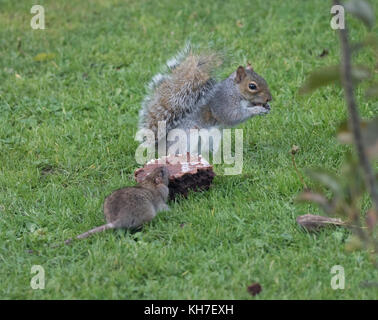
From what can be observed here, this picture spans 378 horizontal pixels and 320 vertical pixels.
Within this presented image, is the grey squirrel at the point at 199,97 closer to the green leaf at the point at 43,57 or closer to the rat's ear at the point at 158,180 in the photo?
the rat's ear at the point at 158,180

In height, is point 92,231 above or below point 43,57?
below

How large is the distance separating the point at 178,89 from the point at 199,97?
15 centimetres

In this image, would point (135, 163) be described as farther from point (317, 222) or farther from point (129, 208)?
point (317, 222)

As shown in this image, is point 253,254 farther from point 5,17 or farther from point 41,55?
point 5,17

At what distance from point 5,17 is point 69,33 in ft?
3.01

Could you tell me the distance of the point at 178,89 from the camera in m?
4.25

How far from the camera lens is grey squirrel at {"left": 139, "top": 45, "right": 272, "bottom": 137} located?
425 cm

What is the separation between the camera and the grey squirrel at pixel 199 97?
4.25 metres

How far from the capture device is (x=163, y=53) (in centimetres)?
584

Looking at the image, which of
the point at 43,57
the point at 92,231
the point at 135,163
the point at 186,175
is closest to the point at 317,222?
the point at 186,175

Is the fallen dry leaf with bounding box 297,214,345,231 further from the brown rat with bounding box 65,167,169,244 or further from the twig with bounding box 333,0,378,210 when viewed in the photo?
the twig with bounding box 333,0,378,210

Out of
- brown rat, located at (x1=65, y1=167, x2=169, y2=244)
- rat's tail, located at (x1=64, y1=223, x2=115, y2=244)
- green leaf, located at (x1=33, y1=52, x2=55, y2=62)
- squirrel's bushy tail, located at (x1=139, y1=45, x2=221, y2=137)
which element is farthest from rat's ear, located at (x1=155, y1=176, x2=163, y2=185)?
green leaf, located at (x1=33, y1=52, x2=55, y2=62)

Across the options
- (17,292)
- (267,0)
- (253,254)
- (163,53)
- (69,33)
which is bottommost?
(17,292)

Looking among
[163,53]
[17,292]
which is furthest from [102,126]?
[17,292]
